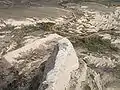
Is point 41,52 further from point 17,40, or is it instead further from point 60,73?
point 17,40

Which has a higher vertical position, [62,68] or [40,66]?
[62,68]

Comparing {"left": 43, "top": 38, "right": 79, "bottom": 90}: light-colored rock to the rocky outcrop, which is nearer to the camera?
{"left": 43, "top": 38, "right": 79, "bottom": 90}: light-colored rock

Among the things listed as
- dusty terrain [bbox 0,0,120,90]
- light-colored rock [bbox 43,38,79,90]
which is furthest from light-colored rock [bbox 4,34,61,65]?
light-colored rock [bbox 43,38,79,90]

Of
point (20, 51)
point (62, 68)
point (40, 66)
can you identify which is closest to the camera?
point (62, 68)

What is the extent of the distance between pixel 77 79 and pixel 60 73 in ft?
1.16

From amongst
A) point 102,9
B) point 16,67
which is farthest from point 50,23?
point 16,67

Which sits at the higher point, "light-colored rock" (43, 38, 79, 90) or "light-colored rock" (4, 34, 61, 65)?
"light-colored rock" (43, 38, 79, 90)

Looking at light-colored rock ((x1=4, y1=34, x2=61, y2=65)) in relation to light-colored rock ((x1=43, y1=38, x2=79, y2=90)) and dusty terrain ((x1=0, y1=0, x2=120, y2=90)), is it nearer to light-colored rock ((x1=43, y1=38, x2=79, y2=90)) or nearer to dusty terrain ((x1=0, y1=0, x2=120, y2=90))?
dusty terrain ((x1=0, y1=0, x2=120, y2=90))

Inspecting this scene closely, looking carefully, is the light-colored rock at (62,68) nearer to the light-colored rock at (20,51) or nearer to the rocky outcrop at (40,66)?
the rocky outcrop at (40,66)

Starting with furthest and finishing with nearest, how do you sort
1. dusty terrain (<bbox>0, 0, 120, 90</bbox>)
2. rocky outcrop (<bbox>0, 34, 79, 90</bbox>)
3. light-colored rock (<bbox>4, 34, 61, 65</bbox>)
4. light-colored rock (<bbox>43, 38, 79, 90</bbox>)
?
light-colored rock (<bbox>4, 34, 61, 65</bbox>) < dusty terrain (<bbox>0, 0, 120, 90</bbox>) < rocky outcrop (<bbox>0, 34, 79, 90</bbox>) < light-colored rock (<bbox>43, 38, 79, 90</bbox>)

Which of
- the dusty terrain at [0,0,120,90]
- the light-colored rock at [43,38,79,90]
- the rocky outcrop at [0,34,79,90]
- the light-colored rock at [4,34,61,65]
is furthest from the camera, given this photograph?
the light-colored rock at [4,34,61,65]

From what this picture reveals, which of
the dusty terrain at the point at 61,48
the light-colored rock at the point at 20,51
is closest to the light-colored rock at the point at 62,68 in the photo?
the dusty terrain at the point at 61,48

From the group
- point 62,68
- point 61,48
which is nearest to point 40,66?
point 61,48

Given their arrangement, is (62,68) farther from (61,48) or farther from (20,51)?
(20,51)
